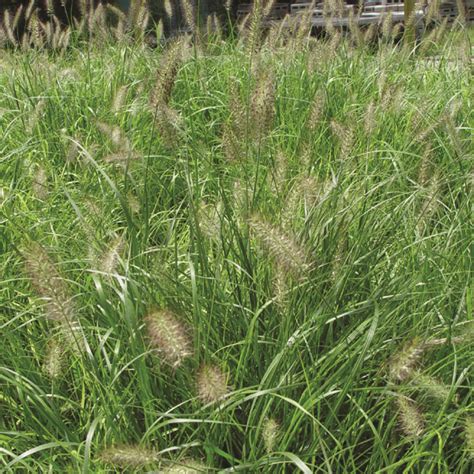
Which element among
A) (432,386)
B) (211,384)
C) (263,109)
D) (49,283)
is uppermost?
(263,109)

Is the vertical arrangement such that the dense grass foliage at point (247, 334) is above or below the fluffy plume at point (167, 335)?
below

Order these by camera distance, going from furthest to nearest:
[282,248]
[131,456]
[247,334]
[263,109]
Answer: [263,109] → [247,334] → [282,248] → [131,456]

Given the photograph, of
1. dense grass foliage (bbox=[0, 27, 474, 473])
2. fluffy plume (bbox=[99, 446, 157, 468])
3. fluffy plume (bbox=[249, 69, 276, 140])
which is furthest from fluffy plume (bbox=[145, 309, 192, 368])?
fluffy plume (bbox=[249, 69, 276, 140])

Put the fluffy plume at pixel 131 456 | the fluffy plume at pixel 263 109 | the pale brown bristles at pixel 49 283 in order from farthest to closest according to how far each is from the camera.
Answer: the fluffy plume at pixel 263 109
the pale brown bristles at pixel 49 283
the fluffy plume at pixel 131 456

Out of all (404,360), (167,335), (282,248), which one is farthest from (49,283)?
(404,360)

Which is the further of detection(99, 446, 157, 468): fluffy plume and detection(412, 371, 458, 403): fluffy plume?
detection(412, 371, 458, 403): fluffy plume

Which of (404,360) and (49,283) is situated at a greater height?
(49,283)

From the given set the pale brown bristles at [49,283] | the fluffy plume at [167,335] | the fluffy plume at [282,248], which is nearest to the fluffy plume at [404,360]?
the fluffy plume at [282,248]

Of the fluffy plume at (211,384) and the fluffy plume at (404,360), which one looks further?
the fluffy plume at (404,360)

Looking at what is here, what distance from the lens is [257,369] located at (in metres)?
1.75

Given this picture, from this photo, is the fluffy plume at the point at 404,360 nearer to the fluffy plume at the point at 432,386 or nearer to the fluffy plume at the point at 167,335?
the fluffy plume at the point at 432,386

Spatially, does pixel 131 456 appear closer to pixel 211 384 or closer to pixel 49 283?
pixel 211 384

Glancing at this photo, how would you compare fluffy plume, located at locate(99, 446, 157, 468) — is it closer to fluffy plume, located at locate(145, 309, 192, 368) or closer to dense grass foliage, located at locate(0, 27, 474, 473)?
dense grass foliage, located at locate(0, 27, 474, 473)

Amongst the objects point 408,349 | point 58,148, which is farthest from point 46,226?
point 408,349
